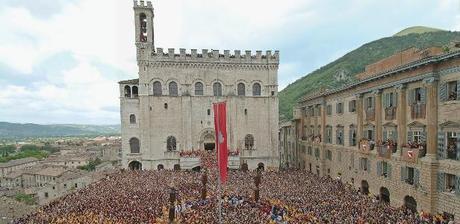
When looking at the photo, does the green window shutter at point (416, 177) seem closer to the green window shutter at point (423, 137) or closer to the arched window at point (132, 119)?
the green window shutter at point (423, 137)

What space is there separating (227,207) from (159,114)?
22.8m

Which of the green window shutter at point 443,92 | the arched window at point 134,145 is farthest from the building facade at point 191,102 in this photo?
the green window shutter at point 443,92

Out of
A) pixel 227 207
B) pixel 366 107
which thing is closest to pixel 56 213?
pixel 227 207

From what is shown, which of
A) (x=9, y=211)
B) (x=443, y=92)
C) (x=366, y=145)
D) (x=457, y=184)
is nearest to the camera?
(x=457, y=184)

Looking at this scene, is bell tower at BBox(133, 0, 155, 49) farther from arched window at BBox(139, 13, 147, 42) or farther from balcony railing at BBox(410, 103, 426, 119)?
balcony railing at BBox(410, 103, 426, 119)

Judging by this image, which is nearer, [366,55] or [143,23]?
[143,23]

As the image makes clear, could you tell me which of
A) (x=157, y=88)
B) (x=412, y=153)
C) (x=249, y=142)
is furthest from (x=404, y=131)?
(x=157, y=88)

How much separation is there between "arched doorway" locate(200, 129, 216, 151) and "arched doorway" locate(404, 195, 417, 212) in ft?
80.2

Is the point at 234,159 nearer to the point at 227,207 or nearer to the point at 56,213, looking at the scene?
the point at 227,207

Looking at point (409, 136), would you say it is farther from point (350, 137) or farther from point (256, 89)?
point (256, 89)

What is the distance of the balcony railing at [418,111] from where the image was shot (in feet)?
67.5

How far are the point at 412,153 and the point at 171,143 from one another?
92.0 ft

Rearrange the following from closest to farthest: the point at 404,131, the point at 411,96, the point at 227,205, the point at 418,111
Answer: the point at 418,111
the point at 227,205
the point at 411,96
the point at 404,131

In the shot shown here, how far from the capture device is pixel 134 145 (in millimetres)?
41250
